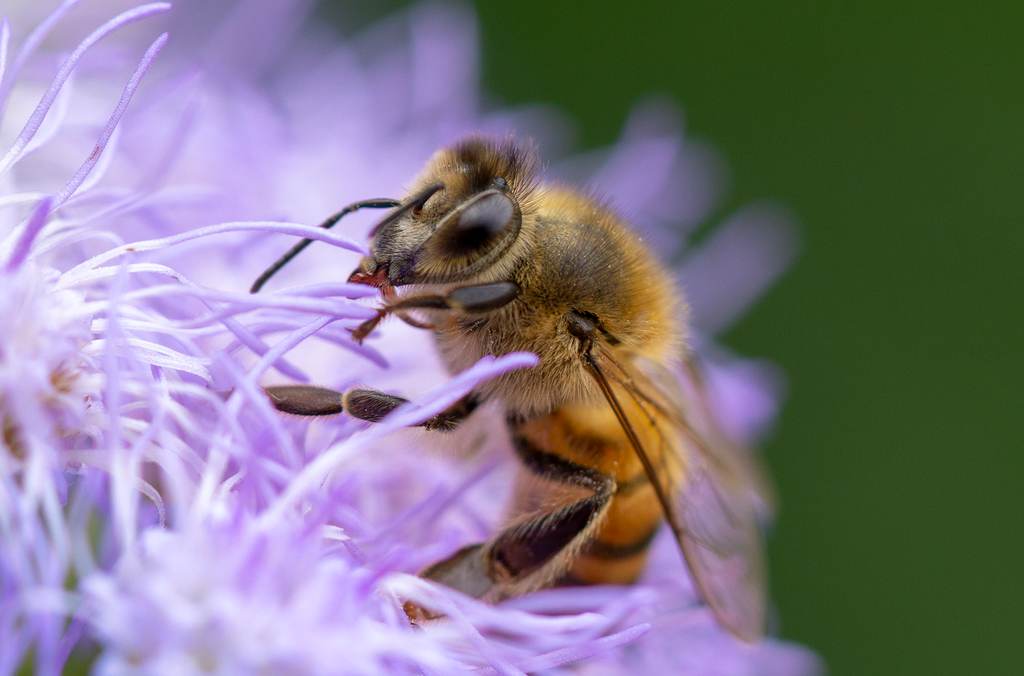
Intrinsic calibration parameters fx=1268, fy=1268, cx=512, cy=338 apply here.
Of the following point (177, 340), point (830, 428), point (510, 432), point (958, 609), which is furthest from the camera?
point (830, 428)

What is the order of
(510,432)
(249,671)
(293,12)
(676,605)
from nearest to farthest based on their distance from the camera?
(249,671) → (510,432) → (676,605) → (293,12)

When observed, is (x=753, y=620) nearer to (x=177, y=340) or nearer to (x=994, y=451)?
(x=177, y=340)

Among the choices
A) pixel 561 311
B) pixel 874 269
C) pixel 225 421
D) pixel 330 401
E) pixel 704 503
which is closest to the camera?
pixel 225 421

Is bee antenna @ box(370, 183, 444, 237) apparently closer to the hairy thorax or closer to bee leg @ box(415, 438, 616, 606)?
the hairy thorax

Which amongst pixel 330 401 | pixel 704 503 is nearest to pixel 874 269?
pixel 704 503

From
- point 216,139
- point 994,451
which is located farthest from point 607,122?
point 216,139

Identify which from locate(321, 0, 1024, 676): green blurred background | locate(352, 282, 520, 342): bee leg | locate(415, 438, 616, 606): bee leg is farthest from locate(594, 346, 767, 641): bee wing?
locate(321, 0, 1024, 676): green blurred background

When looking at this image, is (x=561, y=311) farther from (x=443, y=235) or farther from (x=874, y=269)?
(x=874, y=269)
